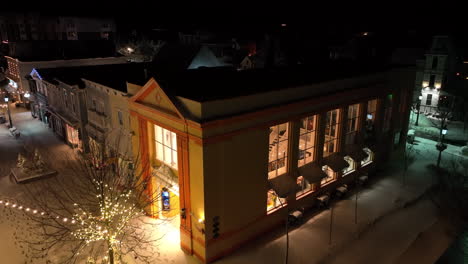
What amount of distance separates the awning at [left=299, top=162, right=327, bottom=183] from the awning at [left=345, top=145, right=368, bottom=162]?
3.43 meters

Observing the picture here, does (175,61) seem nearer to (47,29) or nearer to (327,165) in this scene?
(327,165)

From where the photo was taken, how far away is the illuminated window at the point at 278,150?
1852 cm

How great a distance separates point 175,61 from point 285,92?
18.2m

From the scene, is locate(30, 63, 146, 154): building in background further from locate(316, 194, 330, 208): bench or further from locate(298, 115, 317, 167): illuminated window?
locate(316, 194, 330, 208): bench

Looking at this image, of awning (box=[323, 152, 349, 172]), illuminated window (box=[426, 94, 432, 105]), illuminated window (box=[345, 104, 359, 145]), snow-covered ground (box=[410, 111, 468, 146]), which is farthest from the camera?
illuminated window (box=[426, 94, 432, 105])

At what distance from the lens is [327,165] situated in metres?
21.6

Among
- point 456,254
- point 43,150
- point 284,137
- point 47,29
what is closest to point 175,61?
point 43,150

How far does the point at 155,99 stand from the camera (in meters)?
17.2

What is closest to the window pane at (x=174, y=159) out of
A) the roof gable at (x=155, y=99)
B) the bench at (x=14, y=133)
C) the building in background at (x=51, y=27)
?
the roof gable at (x=155, y=99)

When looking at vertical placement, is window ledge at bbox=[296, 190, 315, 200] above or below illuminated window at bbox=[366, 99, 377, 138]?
below

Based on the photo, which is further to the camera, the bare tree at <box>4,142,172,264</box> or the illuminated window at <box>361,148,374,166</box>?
the illuminated window at <box>361,148,374,166</box>

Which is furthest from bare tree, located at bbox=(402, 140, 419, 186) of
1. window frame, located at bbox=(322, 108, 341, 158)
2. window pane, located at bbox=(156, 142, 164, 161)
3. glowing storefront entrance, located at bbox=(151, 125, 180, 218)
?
window pane, located at bbox=(156, 142, 164, 161)

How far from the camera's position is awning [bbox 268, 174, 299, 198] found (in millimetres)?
18141

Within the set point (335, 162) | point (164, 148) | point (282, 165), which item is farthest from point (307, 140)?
point (164, 148)
